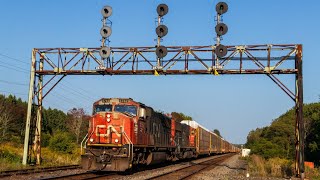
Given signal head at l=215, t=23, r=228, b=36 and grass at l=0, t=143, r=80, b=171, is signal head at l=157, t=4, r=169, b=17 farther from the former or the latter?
grass at l=0, t=143, r=80, b=171

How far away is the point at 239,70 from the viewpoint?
78.5ft

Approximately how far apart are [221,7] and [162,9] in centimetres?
362

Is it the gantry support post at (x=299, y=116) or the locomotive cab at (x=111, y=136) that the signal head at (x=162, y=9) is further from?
the gantry support post at (x=299, y=116)

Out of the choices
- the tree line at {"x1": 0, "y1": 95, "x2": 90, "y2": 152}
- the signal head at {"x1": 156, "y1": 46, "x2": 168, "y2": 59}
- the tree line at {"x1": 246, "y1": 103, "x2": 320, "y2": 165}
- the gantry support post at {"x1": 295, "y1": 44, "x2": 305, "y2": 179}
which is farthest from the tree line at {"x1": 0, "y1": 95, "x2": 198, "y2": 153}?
the gantry support post at {"x1": 295, "y1": 44, "x2": 305, "y2": 179}

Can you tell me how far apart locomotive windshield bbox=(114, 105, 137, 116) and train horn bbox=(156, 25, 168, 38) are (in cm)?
557

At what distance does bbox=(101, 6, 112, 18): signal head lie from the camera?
2544 centimetres

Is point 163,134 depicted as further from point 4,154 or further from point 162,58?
point 4,154

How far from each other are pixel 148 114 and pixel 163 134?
4694 millimetres

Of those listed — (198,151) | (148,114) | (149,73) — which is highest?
(149,73)

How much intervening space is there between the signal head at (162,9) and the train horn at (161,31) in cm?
93

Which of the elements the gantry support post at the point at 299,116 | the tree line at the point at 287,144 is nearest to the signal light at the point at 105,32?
the gantry support post at the point at 299,116

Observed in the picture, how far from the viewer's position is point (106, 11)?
25484 millimetres

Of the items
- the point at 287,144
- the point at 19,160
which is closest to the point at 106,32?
the point at 19,160

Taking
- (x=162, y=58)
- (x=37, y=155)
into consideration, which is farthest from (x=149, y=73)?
(x=37, y=155)
